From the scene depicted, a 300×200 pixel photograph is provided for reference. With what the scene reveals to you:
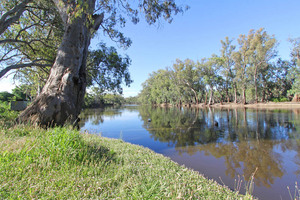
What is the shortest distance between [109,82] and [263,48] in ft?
123

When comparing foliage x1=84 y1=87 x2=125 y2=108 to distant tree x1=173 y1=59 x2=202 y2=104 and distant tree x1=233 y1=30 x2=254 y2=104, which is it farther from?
distant tree x1=233 y1=30 x2=254 y2=104

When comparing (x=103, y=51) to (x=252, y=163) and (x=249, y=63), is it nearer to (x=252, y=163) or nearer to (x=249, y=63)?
(x=252, y=163)

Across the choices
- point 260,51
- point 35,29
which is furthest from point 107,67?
point 260,51

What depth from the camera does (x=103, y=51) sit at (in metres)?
11.3


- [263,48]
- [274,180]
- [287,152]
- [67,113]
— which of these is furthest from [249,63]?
[67,113]

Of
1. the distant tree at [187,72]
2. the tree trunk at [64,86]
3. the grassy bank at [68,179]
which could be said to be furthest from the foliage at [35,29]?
the distant tree at [187,72]

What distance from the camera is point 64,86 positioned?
5.67m

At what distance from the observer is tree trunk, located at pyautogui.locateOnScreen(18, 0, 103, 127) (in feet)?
16.6

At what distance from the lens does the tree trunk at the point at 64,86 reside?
5074 millimetres

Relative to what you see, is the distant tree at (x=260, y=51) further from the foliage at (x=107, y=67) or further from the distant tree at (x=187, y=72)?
the foliage at (x=107, y=67)

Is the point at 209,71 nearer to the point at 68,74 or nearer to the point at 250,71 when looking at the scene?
the point at 250,71

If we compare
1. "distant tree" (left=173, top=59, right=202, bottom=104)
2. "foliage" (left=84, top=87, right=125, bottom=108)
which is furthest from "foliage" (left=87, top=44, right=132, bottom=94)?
"distant tree" (left=173, top=59, right=202, bottom=104)

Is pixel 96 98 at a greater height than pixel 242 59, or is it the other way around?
pixel 242 59

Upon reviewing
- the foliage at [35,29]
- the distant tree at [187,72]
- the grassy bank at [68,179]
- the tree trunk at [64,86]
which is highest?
the distant tree at [187,72]
